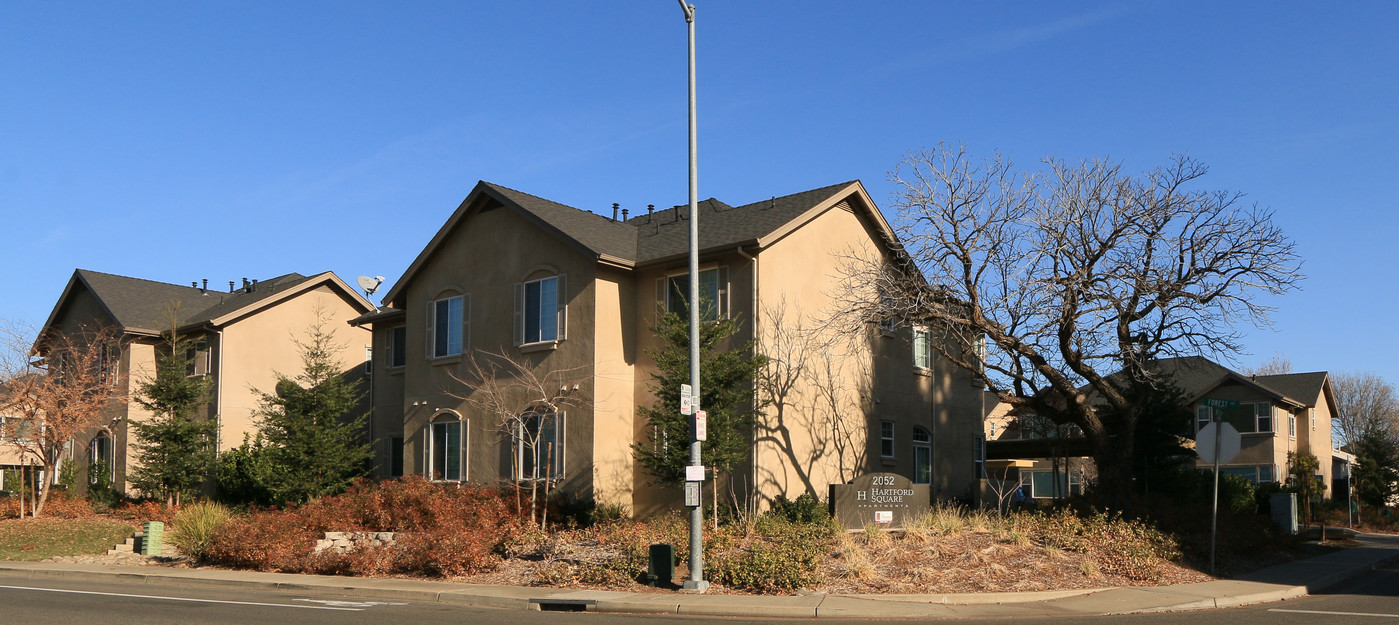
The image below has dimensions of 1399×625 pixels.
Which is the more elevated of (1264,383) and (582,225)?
(582,225)

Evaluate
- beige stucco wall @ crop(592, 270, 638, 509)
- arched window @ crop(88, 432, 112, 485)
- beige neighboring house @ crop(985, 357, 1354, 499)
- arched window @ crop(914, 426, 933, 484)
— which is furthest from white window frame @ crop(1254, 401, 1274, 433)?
arched window @ crop(88, 432, 112, 485)

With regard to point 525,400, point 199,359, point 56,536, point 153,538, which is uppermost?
point 199,359

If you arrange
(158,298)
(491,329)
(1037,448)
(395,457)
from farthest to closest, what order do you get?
(158,298), (1037,448), (395,457), (491,329)

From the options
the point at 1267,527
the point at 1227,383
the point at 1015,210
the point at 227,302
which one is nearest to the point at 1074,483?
the point at 1227,383

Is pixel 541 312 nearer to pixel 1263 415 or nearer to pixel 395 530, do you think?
pixel 395 530

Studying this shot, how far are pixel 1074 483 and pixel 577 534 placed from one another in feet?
136

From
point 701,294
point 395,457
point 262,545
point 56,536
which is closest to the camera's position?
point 262,545

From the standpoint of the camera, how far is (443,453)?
27.5 m

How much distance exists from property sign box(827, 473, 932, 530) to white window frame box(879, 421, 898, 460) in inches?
179

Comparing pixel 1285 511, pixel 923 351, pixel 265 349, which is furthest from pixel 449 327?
pixel 1285 511

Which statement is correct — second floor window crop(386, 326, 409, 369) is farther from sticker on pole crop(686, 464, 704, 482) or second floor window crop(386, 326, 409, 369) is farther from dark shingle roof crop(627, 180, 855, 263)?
sticker on pole crop(686, 464, 704, 482)

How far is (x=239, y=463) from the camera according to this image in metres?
30.9

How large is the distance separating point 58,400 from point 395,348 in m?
10.3

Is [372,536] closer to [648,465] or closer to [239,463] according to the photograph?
[648,465]
